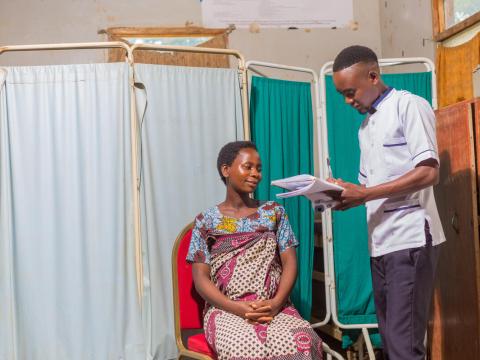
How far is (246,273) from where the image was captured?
7.74 feet

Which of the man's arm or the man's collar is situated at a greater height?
the man's collar

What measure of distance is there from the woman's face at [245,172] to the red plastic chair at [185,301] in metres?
0.30

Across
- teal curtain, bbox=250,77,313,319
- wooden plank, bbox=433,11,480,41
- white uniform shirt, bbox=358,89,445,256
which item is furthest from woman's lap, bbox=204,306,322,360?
wooden plank, bbox=433,11,480,41

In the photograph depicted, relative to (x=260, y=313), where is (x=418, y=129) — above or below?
above

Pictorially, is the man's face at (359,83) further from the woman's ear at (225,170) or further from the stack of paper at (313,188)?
the woman's ear at (225,170)

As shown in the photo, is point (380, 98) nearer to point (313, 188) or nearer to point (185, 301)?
point (313, 188)

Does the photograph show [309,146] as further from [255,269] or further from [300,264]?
[255,269]

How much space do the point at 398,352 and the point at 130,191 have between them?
158cm

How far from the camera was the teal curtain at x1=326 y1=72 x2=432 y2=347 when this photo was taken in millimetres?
3264

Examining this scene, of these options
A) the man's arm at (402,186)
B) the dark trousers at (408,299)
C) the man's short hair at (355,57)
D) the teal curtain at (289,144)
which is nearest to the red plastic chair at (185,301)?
the teal curtain at (289,144)

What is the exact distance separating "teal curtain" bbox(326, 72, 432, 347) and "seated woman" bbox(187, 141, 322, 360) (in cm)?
84

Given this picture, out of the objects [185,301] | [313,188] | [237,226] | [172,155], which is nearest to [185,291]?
[185,301]

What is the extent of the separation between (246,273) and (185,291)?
34cm

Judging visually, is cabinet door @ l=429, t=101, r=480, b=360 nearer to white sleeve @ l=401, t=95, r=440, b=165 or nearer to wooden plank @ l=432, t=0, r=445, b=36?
white sleeve @ l=401, t=95, r=440, b=165
